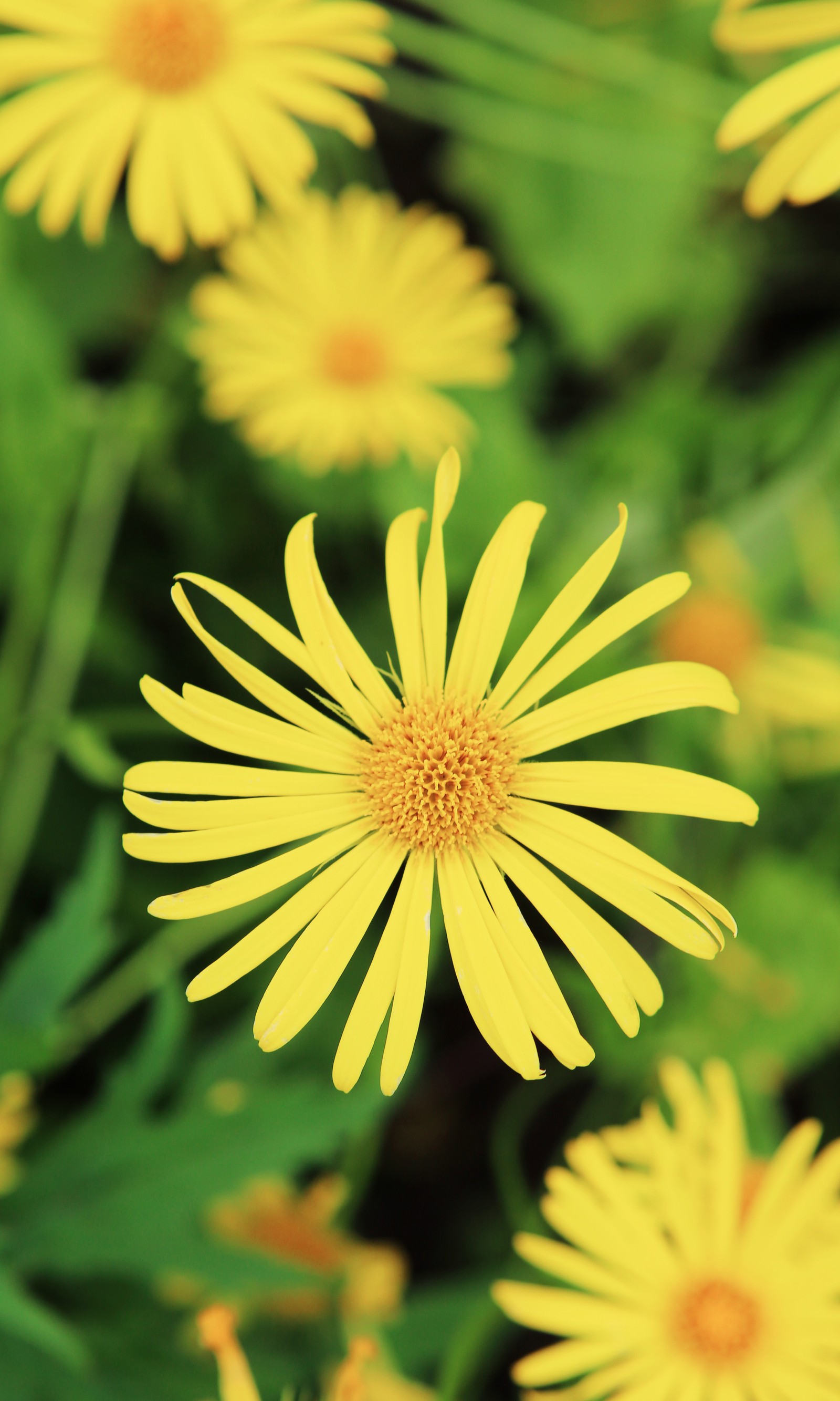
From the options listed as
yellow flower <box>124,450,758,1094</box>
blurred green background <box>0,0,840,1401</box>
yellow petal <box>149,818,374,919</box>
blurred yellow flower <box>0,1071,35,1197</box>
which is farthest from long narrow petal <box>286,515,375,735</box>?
blurred yellow flower <box>0,1071,35,1197</box>

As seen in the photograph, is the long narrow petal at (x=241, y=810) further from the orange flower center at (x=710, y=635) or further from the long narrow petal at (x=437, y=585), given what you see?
the orange flower center at (x=710, y=635)

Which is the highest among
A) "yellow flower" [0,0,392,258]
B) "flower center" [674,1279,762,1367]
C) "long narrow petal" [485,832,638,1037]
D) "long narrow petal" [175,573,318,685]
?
"yellow flower" [0,0,392,258]

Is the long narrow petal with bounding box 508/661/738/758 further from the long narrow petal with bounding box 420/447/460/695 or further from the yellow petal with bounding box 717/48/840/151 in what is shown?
the yellow petal with bounding box 717/48/840/151

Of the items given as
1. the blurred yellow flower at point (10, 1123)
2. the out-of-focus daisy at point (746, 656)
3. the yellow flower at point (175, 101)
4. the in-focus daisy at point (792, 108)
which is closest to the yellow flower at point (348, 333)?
the yellow flower at point (175, 101)

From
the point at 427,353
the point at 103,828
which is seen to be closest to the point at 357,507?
the point at 427,353

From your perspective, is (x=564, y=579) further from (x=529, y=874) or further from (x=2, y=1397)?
(x=2, y=1397)

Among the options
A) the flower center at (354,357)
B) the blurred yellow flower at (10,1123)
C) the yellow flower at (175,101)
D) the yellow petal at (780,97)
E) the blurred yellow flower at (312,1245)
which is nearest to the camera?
the yellow petal at (780,97)

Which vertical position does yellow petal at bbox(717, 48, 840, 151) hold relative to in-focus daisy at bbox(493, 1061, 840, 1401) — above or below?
above

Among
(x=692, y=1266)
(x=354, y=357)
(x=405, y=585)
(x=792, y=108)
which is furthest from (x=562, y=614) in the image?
(x=354, y=357)
